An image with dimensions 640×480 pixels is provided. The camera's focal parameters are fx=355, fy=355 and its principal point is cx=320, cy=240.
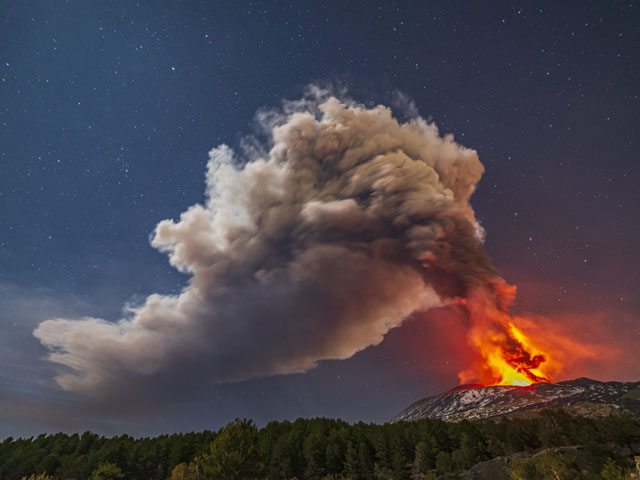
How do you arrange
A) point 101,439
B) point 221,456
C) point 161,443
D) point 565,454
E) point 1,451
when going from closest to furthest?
point 221,456 → point 565,454 → point 161,443 → point 1,451 → point 101,439

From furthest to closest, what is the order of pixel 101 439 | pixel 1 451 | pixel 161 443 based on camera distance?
1. pixel 101 439
2. pixel 1 451
3. pixel 161 443

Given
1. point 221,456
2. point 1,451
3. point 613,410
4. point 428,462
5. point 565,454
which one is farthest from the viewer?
point 613,410

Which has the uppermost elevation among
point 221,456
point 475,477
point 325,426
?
point 325,426

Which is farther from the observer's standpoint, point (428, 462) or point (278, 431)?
point (278, 431)

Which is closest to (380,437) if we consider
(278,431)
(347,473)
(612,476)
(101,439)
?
(347,473)

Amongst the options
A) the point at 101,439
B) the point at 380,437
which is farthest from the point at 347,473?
the point at 101,439

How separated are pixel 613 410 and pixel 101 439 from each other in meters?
251

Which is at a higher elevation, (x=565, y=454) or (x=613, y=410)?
(x=613, y=410)

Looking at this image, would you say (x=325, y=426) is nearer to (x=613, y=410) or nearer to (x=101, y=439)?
(x=101, y=439)

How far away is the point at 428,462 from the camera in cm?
8919

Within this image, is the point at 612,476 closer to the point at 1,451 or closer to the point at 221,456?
the point at 221,456

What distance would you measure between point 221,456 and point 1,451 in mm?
129810

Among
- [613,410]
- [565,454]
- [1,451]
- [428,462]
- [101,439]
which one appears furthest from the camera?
[613,410]

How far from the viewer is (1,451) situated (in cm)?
12519
